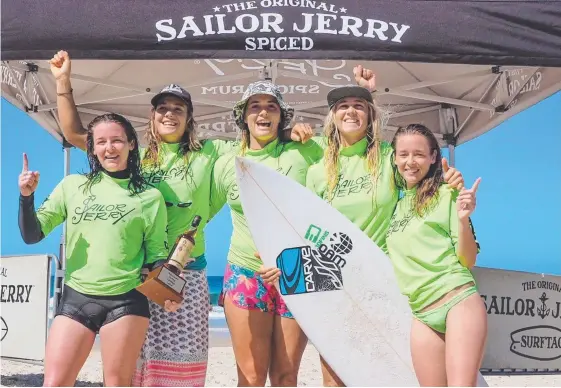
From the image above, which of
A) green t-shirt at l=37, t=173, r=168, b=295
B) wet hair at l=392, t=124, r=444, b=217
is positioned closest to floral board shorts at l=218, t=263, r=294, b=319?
green t-shirt at l=37, t=173, r=168, b=295

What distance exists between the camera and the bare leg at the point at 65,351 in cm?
240

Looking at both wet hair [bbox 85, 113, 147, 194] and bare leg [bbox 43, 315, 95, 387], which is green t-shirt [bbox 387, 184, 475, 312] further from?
bare leg [bbox 43, 315, 95, 387]

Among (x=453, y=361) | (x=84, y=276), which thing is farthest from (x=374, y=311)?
(x=84, y=276)

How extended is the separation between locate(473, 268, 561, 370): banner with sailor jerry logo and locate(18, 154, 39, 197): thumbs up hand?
3.20 metres

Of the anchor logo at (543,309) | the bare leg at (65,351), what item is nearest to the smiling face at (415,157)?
the bare leg at (65,351)

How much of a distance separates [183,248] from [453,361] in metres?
1.15

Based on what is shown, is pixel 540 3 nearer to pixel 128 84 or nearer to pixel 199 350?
pixel 199 350

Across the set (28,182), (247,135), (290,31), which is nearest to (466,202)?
(247,135)

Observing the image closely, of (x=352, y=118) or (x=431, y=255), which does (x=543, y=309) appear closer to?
(x=352, y=118)

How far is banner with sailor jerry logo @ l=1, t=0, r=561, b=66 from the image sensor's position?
325 centimetres

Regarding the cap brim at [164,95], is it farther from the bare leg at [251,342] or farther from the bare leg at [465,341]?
the bare leg at [465,341]

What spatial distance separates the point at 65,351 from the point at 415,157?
1500 millimetres

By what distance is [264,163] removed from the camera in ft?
9.87

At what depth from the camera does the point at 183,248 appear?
268 centimetres
